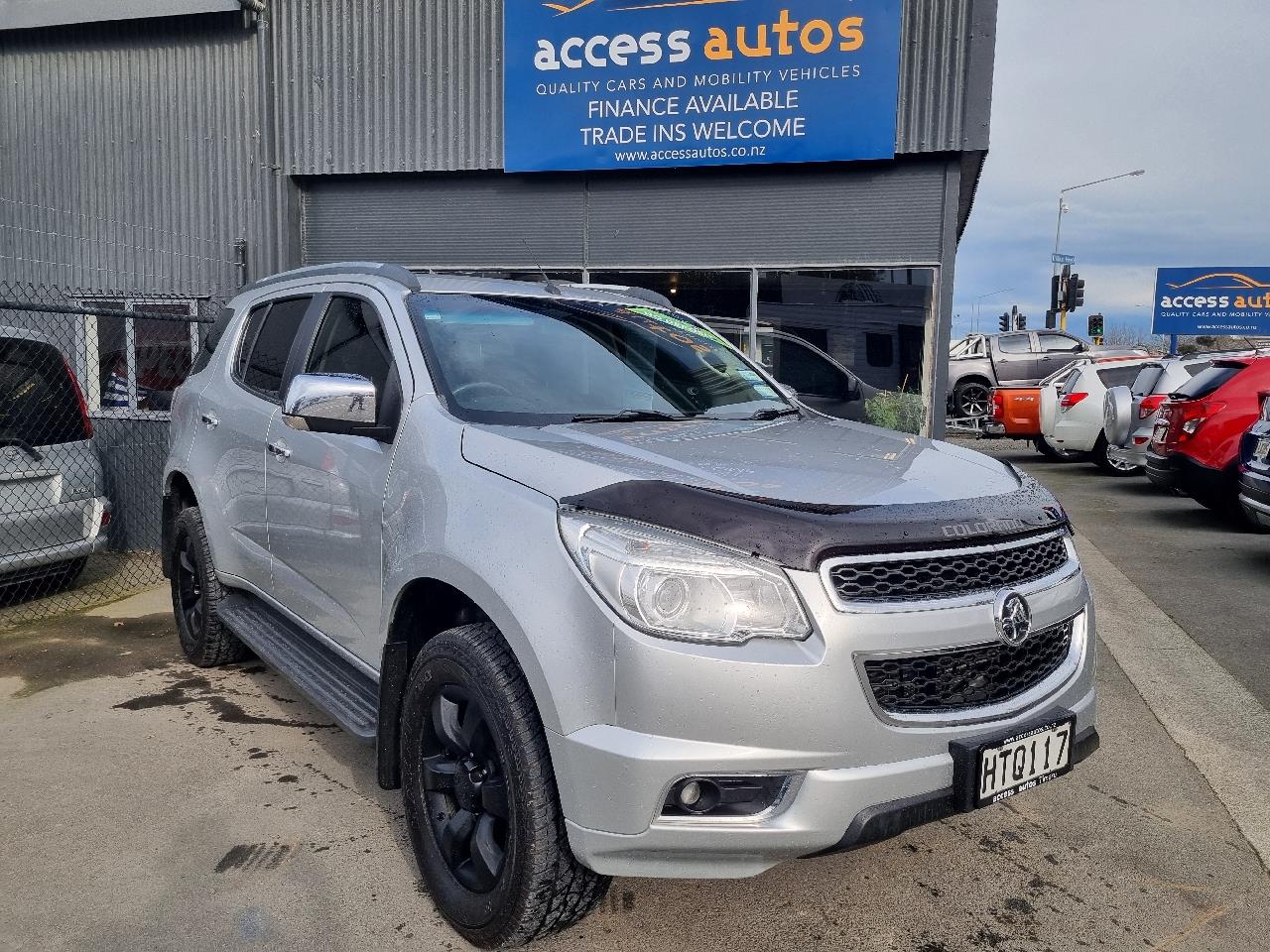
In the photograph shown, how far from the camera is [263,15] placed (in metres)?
9.65

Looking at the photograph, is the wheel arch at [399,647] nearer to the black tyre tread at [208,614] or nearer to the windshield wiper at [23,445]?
the black tyre tread at [208,614]

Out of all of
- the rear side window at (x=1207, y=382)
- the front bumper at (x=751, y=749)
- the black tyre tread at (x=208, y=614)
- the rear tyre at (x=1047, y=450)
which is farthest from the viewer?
the rear tyre at (x=1047, y=450)

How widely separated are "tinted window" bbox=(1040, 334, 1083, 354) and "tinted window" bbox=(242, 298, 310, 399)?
62.9 ft

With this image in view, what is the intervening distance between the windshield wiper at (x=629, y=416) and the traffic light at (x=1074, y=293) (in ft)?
111

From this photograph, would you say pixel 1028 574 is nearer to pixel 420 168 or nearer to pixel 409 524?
pixel 409 524

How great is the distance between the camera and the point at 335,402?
2.98m

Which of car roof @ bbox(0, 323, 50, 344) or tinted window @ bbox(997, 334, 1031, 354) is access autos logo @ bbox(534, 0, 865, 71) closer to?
car roof @ bbox(0, 323, 50, 344)

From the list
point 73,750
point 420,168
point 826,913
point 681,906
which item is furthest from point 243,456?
point 420,168

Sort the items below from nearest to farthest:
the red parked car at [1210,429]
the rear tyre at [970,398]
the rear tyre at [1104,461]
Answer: the red parked car at [1210,429], the rear tyre at [1104,461], the rear tyre at [970,398]

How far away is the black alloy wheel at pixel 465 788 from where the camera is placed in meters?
2.56

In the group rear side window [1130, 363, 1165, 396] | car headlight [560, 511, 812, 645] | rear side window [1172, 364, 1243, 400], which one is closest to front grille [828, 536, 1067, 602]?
car headlight [560, 511, 812, 645]

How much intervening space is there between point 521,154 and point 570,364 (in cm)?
658

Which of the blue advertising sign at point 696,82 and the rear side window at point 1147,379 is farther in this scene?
the rear side window at point 1147,379

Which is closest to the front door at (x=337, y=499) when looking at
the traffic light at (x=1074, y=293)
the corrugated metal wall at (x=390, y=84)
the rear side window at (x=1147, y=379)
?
the corrugated metal wall at (x=390, y=84)
